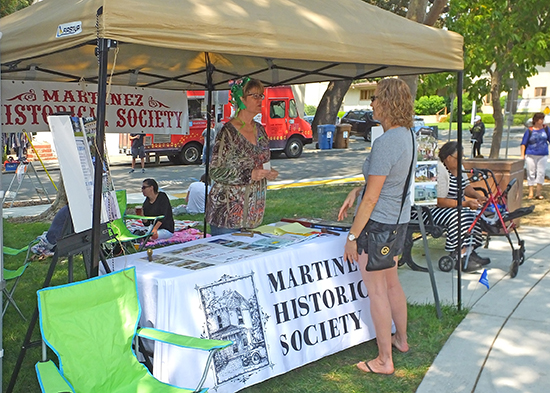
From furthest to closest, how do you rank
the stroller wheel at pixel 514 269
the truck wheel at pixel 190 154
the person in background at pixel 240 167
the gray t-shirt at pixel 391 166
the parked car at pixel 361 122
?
the parked car at pixel 361 122 → the truck wheel at pixel 190 154 → the stroller wheel at pixel 514 269 → the person in background at pixel 240 167 → the gray t-shirt at pixel 391 166

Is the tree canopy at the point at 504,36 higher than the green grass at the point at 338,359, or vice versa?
the tree canopy at the point at 504,36

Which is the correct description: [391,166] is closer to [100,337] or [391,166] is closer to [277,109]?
[100,337]

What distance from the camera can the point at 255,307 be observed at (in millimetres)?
3578

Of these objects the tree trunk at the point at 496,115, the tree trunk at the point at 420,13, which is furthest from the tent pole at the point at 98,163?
the tree trunk at the point at 496,115

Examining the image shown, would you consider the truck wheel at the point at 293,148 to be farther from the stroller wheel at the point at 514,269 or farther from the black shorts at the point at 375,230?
the black shorts at the point at 375,230

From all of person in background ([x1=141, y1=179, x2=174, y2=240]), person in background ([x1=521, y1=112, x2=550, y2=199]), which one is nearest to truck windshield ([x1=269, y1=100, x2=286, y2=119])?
person in background ([x1=521, y1=112, x2=550, y2=199])

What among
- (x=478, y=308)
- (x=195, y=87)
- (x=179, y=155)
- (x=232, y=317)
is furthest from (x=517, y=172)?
(x=179, y=155)

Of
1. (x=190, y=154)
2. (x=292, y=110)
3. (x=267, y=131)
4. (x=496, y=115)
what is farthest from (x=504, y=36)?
(x=190, y=154)

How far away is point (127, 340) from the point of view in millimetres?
3109

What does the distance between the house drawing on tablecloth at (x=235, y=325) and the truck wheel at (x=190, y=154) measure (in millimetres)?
16696

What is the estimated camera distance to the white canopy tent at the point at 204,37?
9.68 ft

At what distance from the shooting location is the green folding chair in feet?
9.42

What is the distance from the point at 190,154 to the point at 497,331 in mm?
16425

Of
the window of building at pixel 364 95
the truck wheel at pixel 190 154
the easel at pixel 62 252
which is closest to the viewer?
the easel at pixel 62 252
